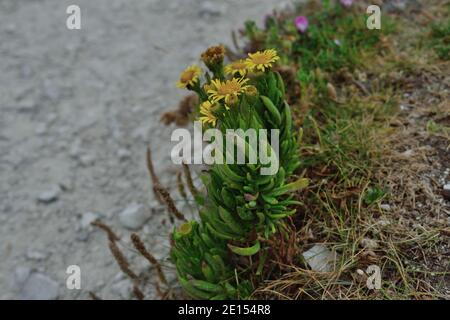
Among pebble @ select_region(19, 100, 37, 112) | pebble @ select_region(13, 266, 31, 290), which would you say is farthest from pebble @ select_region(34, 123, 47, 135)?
pebble @ select_region(13, 266, 31, 290)

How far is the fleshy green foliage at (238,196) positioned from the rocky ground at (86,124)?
30.5 inches

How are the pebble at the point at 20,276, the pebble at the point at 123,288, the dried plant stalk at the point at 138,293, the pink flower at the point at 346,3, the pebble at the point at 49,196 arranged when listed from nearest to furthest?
the dried plant stalk at the point at 138,293 < the pebble at the point at 123,288 < the pebble at the point at 20,276 < the pebble at the point at 49,196 < the pink flower at the point at 346,3

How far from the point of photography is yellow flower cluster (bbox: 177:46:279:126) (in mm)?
2359

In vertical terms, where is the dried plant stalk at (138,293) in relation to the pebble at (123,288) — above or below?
above

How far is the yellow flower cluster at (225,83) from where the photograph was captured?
2359 mm

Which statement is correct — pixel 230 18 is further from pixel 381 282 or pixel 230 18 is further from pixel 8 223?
pixel 381 282

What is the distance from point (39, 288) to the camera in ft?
11.7

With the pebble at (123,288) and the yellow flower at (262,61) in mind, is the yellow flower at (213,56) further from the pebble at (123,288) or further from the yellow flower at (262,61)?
the pebble at (123,288)

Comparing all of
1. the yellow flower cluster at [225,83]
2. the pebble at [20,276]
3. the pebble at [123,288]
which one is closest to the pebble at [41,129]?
the pebble at [20,276]

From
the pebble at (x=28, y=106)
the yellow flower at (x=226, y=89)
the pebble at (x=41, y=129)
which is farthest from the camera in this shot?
the pebble at (x=28, y=106)

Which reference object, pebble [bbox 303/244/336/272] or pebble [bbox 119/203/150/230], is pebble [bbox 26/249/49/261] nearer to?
pebble [bbox 119/203/150/230]

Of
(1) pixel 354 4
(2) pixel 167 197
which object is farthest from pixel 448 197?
(1) pixel 354 4
